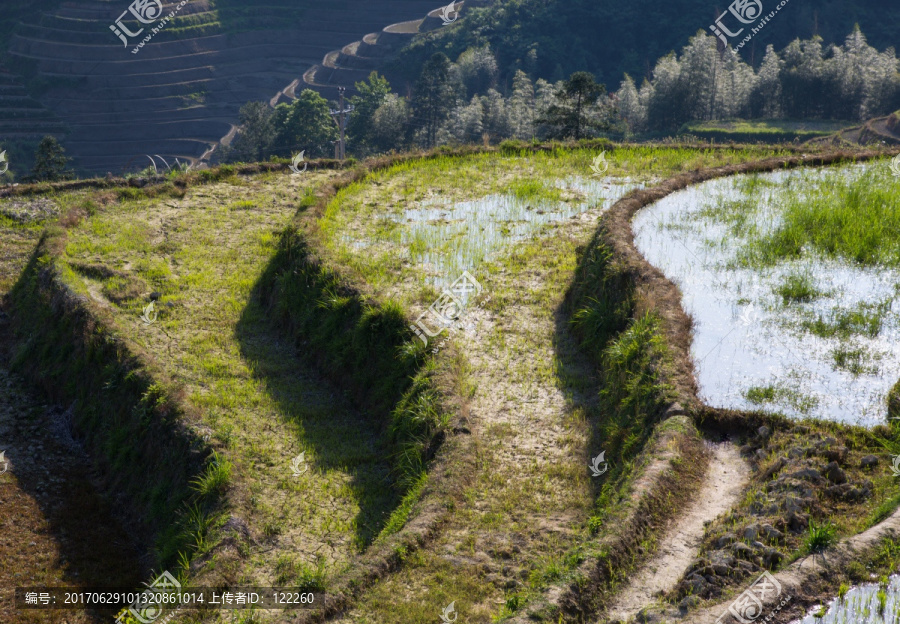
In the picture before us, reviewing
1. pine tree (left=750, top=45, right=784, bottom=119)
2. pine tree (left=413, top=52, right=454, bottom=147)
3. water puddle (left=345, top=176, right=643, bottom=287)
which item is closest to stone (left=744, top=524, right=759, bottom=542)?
water puddle (left=345, top=176, right=643, bottom=287)

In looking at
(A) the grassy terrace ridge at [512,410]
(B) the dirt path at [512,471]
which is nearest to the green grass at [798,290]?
(A) the grassy terrace ridge at [512,410]

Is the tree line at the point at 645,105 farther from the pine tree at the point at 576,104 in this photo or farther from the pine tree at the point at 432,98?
the pine tree at the point at 576,104

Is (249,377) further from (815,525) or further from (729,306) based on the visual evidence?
(815,525)

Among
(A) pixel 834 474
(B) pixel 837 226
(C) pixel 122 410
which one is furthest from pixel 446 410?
(B) pixel 837 226

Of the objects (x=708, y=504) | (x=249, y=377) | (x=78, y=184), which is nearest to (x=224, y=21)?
(x=78, y=184)

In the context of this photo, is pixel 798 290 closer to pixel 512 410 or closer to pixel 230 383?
pixel 512 410
